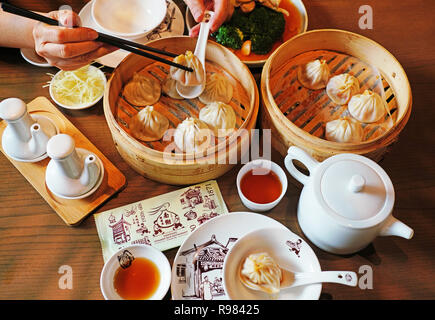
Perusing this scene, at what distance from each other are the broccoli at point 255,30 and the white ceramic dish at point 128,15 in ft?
1.00

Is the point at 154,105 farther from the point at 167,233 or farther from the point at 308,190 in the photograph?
the point at 308,190

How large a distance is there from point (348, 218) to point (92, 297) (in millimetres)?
920

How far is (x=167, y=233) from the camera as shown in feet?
4.78

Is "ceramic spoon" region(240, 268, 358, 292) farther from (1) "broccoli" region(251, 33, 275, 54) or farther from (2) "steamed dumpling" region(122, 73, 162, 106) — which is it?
(1) "broccoli" region(251, 33, 275, 54)

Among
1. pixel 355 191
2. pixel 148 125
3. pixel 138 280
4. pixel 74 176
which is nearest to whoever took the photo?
pixel 355 191

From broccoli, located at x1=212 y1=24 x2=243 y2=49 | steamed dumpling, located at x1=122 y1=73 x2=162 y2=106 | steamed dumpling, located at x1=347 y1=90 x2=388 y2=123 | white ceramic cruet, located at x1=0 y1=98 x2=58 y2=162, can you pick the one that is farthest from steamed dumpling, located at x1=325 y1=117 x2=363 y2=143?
white ceramic cruet, located at x1=0 y1=98 x2=58 y2=162

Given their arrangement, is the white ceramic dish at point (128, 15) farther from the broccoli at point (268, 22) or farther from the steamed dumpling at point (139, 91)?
the broccoli at point (268, 22)

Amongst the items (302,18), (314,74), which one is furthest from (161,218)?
(302,18)

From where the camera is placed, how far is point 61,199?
151cm

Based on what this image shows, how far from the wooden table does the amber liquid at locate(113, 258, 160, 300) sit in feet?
0.33

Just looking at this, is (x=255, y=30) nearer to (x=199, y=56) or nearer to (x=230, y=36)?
(x=230, y=36)

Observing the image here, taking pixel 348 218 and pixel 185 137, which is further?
pixel 185 137

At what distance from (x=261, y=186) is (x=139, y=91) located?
0.66 meters

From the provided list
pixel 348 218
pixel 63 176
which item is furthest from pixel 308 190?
pixel 63 176
